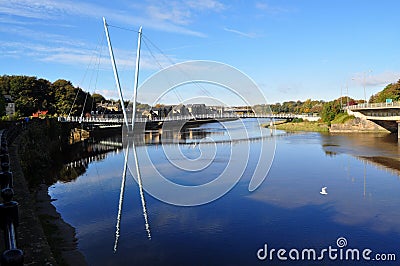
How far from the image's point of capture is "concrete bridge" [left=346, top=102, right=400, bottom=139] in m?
40.4

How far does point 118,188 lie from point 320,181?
9173mm

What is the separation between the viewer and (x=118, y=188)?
15.3 meters

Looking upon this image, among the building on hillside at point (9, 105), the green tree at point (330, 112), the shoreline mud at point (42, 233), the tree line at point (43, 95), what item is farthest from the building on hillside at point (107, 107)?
the shoreline mud at point (42, 233)

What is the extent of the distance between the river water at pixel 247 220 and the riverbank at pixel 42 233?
29 cm

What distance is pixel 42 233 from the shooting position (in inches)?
258

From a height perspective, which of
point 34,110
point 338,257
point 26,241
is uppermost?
point 34,110

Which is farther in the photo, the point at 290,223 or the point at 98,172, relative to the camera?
the point at 98,172

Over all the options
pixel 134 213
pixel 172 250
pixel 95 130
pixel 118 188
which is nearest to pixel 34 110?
pixel 95 130

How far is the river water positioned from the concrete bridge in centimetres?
2572

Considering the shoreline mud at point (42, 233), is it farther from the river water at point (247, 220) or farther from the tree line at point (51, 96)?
the tree line at point (51, 96)

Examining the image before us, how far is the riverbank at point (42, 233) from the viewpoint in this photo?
5586mm

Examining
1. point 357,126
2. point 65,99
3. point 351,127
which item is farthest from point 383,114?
point 65,99

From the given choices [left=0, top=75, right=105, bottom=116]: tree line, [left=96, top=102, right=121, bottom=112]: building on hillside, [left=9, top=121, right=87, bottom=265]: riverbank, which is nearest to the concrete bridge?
[left=9, top=121, right=87, bottom=265]: riverbank

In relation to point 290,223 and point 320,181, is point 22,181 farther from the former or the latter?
point 320,181
